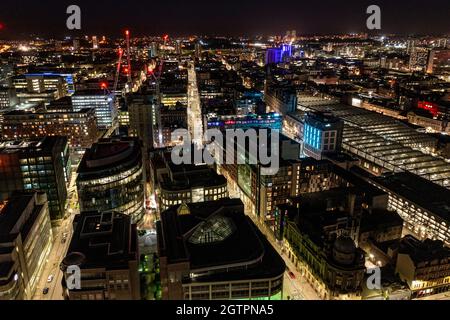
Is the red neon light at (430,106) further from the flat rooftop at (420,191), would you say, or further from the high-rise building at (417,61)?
the high-rise building at (417,61)

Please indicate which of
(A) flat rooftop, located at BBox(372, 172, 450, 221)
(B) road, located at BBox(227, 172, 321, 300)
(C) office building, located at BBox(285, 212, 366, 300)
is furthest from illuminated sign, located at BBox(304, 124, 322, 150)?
(B) road, located at BBox(227, 172, 321, 300)

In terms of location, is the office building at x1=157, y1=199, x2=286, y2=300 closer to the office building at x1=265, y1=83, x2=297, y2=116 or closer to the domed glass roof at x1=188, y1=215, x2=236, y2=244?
the domed glass roof at x1=188, y1=215, x2=236, y2=244

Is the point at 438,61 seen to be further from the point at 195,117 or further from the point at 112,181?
the point at 112,181

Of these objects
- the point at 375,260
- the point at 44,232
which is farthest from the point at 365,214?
the point at 44,232

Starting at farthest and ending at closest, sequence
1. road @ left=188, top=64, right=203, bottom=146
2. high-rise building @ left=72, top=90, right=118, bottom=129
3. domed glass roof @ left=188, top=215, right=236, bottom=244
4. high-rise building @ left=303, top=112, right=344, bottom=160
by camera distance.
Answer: high-rise building @ left=72, top=90, right=118, bottom=129 < road @ left=188, top=64, right=203, bottom=146 < high-rise building @ left=303, top=112, right=344, bottom=160 < domed glass roof @ left=188, top=215, right=236, bottom=244

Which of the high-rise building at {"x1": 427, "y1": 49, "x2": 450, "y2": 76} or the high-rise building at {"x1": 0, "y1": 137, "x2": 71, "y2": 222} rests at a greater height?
the high-rise building at {"x1": 427, "y1": 49, "x2": 450, "y2": 76}

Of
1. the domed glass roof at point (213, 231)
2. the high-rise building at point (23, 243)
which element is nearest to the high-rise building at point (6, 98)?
the high-rise building at point (23, 243)

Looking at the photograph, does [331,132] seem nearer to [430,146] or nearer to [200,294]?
[430,146]
